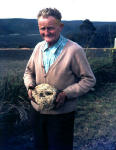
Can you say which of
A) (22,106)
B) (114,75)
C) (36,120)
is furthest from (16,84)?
(114,75)

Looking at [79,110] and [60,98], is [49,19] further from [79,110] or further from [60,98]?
[79,110]

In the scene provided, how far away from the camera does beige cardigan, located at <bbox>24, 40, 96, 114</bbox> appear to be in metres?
2.38

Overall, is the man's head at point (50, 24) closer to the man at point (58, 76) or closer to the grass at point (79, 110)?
the man at point (58, 76)

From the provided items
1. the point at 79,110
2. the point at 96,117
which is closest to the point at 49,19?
the point at 96,117

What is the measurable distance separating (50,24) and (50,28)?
37mm

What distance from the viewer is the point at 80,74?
2.44 m

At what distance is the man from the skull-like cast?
0.16 ft

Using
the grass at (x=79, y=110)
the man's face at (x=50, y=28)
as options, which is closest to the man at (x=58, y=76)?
the man's face at (x=50, y=28)

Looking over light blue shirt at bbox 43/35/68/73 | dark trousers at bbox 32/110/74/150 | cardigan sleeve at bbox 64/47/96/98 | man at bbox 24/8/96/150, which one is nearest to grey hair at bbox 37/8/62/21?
man at bbox 24/8/96/150

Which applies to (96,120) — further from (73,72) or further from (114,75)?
(114,75)

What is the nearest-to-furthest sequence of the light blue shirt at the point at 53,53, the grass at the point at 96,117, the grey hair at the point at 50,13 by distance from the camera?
the grey hair at the point at 50,13
the light blue shirt at the point at 53,53
the grass at the point at 96,117

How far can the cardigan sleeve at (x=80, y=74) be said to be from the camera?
2.37 meters

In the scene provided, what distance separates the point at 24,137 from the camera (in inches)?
169

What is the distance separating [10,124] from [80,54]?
2547 mm
